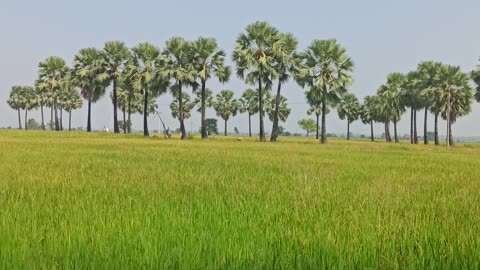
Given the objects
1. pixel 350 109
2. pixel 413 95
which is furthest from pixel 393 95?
pixel 350 109

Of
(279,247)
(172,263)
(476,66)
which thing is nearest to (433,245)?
(279,247)

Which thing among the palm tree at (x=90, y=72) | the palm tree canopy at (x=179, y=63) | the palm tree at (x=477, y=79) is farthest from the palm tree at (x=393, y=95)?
the palm tree at (x=90, y=72)

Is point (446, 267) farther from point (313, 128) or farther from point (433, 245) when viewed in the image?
point (313, 128)

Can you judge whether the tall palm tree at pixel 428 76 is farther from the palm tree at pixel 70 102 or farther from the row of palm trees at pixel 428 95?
the palm tree at pixel 70 102

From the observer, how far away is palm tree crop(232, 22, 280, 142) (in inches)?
2154

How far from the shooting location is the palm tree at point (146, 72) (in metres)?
58.8

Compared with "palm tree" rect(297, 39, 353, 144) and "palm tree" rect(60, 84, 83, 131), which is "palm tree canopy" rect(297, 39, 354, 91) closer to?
"palm tree" rect(297, 39, 353, 144)

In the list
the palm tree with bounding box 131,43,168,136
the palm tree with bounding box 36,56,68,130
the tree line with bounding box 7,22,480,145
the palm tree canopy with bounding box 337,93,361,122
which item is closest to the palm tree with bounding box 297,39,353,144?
the tree line with bounding box 7,22,480,145

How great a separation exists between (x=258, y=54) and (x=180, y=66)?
10720mm

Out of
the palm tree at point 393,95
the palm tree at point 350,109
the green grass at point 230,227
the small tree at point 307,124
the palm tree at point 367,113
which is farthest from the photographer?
the small tree at point 307,124

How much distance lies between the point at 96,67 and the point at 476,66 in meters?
53.7

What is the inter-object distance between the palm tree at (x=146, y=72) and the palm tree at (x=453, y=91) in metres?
40.1

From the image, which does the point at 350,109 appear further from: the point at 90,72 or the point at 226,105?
the point at 90,72

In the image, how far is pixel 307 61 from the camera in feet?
180
